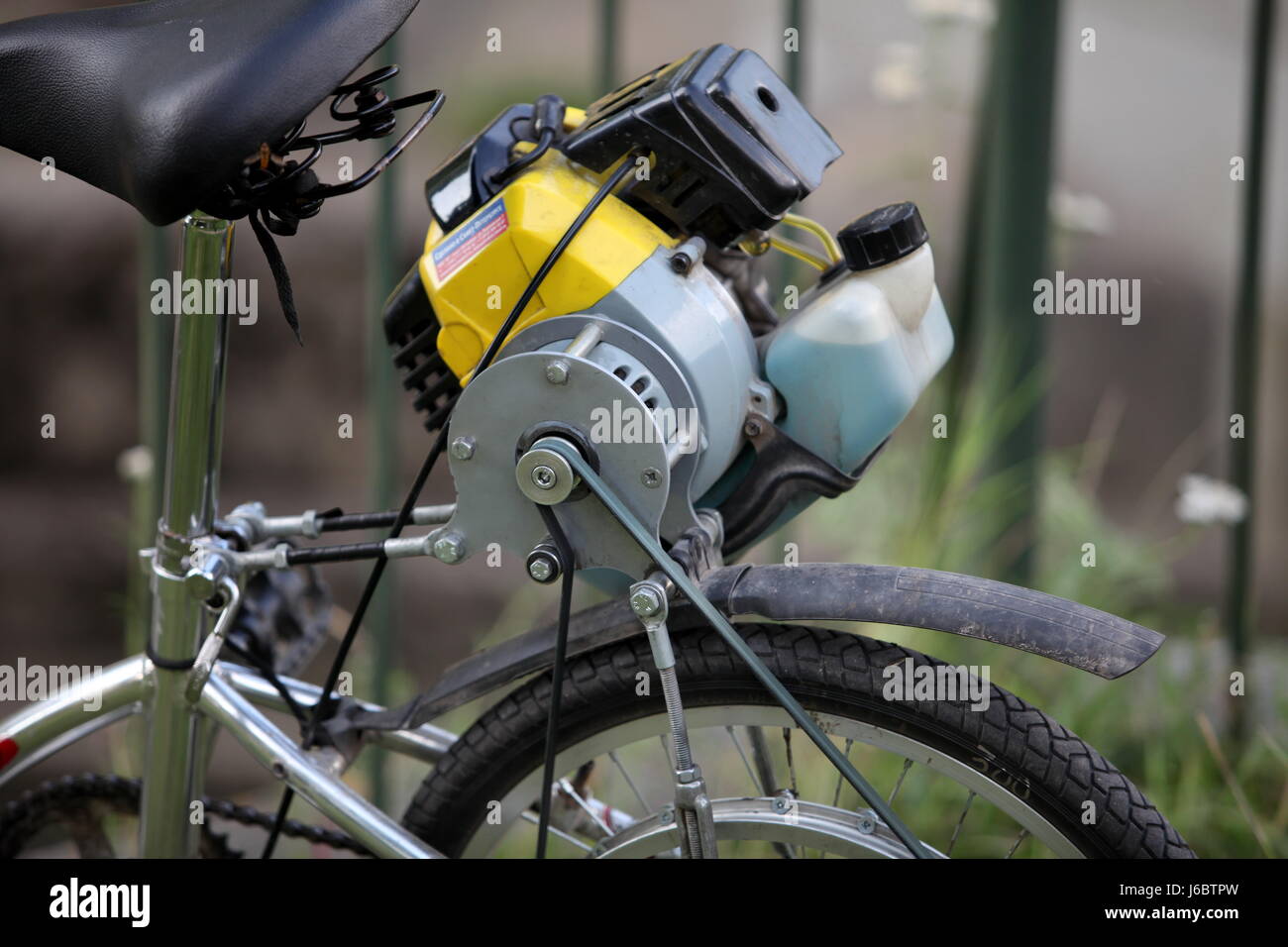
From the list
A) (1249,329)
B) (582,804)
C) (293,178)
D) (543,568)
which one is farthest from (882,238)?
(1249,329)

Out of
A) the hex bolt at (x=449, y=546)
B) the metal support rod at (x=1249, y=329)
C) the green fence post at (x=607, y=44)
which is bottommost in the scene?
the hex bolt at (x=449, y=546)

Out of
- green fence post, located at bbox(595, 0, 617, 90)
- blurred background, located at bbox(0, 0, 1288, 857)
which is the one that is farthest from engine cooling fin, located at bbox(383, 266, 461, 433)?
green fence post, located at bbox(595, 0, 617, 90)

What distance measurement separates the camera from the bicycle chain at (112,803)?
4.44 ft

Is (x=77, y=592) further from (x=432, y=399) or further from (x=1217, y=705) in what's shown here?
(x=1217, y=705)

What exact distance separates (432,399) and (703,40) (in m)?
2.78

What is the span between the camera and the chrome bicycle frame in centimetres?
118

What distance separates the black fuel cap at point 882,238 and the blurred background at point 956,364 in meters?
1.07

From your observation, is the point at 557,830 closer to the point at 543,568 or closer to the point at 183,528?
the point at 543,568

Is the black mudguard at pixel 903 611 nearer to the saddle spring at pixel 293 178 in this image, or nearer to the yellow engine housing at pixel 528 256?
the yellow engine housing at pixel 528 256

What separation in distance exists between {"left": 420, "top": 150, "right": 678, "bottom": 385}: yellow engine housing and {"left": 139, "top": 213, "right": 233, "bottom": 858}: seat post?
0.22m

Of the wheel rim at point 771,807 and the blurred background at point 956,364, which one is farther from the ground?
the blurred background at point 956,364

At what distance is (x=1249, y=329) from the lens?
92.1 inches

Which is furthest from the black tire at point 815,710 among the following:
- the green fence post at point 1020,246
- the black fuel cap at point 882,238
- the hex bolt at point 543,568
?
the green fence post at point 1020,246
